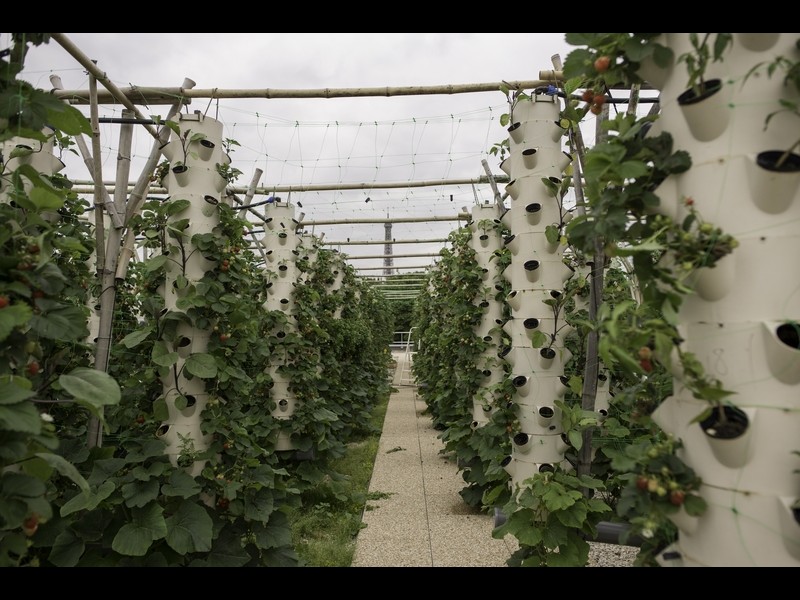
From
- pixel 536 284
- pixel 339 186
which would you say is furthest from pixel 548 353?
pixel 339 186

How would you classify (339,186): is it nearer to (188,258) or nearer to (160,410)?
(188,258)

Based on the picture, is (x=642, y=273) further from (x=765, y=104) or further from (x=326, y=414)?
(x=326, y=414)

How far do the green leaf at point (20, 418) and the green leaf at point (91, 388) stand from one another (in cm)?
11

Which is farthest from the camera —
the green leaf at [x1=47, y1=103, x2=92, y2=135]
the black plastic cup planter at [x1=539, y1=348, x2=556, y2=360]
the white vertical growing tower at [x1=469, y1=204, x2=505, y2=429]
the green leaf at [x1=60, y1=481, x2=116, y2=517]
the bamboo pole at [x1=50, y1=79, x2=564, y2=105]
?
the white vertical growing tower at [x1=469, y1=204, x2=505, y2=429]

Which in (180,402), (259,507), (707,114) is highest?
(707,114)

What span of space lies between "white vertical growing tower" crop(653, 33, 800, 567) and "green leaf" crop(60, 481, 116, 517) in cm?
194

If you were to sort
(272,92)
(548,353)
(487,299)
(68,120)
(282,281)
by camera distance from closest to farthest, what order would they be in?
(68,120)
(548,353)
(272,92)
(487,299)
(282,281)

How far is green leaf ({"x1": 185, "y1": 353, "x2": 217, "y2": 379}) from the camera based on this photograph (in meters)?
2.30

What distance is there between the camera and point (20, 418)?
0.97 meters

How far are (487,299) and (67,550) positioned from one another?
351cm

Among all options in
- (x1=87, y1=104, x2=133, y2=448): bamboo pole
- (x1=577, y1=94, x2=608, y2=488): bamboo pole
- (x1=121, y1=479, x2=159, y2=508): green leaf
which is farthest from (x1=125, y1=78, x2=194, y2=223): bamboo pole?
(x1=577, y1=94, x2=608, y2=488): bamboo pole

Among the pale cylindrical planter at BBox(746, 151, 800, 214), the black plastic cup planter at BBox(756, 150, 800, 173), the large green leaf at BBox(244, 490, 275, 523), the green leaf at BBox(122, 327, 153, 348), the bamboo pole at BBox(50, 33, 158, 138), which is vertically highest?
the bamboo pole at BBox(50, 33, 158, 138)

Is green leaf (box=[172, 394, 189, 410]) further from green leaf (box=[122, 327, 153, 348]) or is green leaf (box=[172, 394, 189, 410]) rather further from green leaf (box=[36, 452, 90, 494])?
green leaf (box=[36, 452, 90, 494])

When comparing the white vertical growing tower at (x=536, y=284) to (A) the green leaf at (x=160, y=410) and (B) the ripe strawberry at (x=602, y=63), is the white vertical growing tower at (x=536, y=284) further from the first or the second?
(A) the green leaf at (x=160, y=410)
